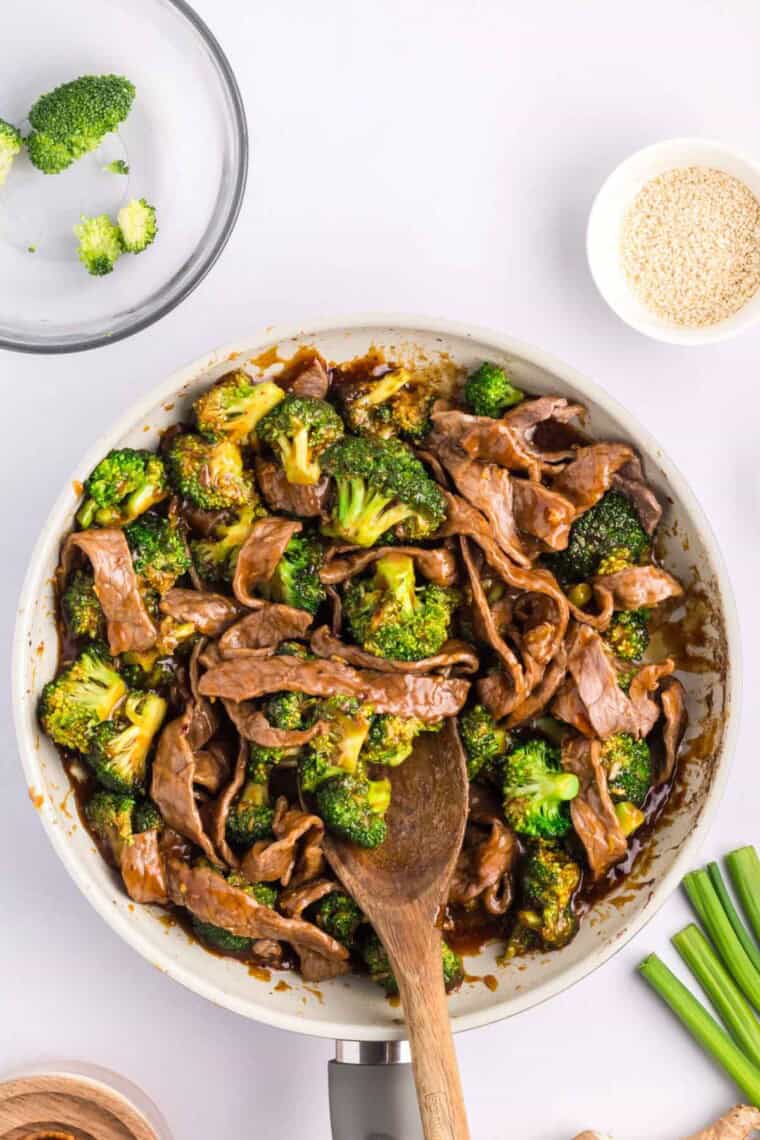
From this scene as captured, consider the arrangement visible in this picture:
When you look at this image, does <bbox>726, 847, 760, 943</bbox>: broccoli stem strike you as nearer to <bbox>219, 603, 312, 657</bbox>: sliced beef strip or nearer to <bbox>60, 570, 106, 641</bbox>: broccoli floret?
<bbox>219, 603, 312, 657</bbox>: sliced beef strip

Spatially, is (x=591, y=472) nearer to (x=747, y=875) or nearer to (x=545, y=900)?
(x=545, y=900)

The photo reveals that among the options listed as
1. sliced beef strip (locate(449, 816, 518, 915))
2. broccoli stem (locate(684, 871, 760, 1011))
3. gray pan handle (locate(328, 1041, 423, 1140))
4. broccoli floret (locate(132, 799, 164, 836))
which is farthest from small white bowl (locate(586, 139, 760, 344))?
gray pan handle (locate(328, 1041, 423, 1140))

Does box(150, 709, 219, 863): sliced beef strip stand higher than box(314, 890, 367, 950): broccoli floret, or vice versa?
box(150, 709, 219, 863): sliced beef strip

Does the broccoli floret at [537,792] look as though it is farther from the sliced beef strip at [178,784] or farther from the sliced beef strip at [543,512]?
the sliced beef strip at [178,784]

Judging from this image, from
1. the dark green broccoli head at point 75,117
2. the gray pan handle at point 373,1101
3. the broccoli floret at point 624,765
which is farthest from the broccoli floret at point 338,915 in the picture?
the dark green broccoli head at point 75,117

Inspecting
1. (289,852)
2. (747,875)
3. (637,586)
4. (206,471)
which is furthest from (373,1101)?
(206,471)

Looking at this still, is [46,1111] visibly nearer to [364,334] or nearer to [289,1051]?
[289,1051]

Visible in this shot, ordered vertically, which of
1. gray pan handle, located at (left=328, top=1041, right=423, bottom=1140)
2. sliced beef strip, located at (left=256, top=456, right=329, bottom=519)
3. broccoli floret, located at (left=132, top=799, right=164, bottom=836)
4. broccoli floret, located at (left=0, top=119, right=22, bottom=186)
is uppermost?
broccoli floret, located at (left=0, top=119, right=22, bottom=186)
